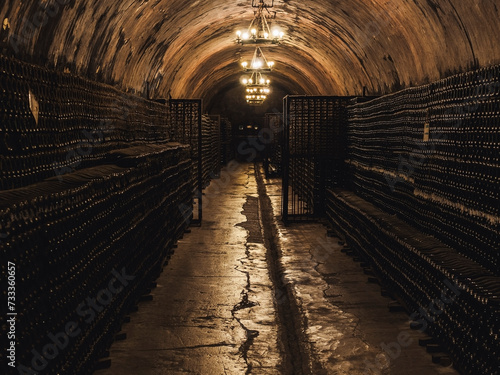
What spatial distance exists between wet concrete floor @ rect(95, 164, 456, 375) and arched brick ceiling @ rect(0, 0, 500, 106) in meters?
2.94

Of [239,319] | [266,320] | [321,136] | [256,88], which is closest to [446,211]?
[266,320]

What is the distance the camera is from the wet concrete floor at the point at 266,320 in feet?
15.2

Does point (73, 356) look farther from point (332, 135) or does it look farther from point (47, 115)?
point (332, 135)

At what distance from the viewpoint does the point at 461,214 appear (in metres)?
4.93

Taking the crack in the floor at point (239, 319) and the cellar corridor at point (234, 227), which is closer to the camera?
the cellar corridor at point (234, 227)

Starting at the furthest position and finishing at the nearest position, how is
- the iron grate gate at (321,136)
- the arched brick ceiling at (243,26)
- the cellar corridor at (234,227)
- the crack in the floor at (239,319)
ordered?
the iron grate gate at (321,136) < the arched brick ceiling at (243,26) < the crack in the floor at (239,319) < the cellar corridor at (234,227)

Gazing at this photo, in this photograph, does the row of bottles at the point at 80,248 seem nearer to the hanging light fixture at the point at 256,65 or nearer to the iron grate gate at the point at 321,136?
the iron grate gate at the point at 321,136

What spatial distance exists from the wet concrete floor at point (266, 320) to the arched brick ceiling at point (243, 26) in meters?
2.94

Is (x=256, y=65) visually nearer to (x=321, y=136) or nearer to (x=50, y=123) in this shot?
(x=321, y=136)

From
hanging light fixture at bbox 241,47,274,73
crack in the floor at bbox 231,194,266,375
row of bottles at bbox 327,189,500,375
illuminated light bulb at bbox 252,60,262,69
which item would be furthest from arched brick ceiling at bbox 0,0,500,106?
crack in the floor at bbox 231,194,266,375

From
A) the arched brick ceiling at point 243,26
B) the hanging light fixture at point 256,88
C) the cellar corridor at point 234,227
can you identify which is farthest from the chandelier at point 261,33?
the hanging light fixture at point 256,88

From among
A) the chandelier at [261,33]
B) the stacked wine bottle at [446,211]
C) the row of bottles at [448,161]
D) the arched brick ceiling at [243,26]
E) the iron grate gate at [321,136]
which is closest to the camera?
the stacked wine bottle at [446,211]

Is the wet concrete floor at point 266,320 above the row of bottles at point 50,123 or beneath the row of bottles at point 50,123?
beneath

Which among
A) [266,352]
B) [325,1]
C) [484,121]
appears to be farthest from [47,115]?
[325,1]
